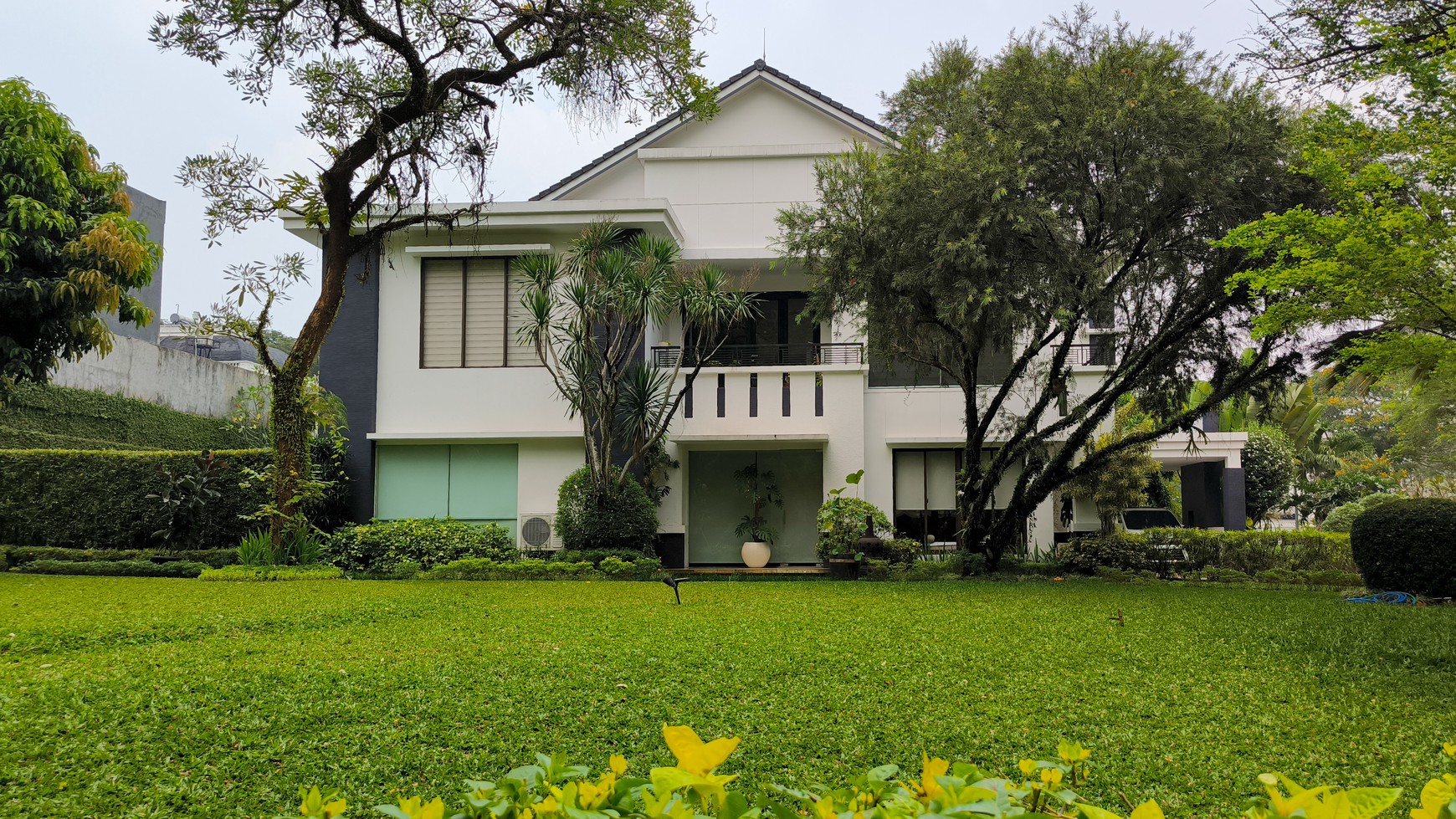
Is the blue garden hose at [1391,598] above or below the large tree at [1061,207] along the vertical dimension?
below

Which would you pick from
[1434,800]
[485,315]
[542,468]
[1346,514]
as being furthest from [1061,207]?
[1346,514]

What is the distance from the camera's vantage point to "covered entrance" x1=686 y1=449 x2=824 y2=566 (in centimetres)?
1778

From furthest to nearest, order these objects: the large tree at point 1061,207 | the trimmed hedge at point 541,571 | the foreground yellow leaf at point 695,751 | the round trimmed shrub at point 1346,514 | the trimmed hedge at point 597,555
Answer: the round trimmed shrub at point 1346,514 → the trimmed hedge at point 597,555 → the trimmed hedge at point 541,571 → the large tree at point 1061,207 → the foreground yellow leaf at point 695,751

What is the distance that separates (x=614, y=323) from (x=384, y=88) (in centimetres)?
475

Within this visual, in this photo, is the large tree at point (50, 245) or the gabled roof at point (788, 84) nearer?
the large tree at point (50, 245)

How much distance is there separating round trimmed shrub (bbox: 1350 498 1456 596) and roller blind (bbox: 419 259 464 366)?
43.9ft

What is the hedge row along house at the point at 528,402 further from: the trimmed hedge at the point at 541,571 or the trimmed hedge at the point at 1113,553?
the trimmed hedge at the point at 541,571

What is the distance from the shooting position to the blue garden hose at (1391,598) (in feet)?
34.9

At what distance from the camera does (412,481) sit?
646 inches

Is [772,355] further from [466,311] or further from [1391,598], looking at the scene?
[1391,598]

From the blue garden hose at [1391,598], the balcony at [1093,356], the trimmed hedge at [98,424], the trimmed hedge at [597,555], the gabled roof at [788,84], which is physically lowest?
the blue garden hose at [1391,598]

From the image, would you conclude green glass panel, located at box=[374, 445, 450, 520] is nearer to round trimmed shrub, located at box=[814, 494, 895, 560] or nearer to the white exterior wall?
the white exterior wall

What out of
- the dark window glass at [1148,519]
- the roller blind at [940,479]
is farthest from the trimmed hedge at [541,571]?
the dark window glass at [1148,519]

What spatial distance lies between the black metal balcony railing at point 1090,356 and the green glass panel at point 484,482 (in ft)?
31.3
